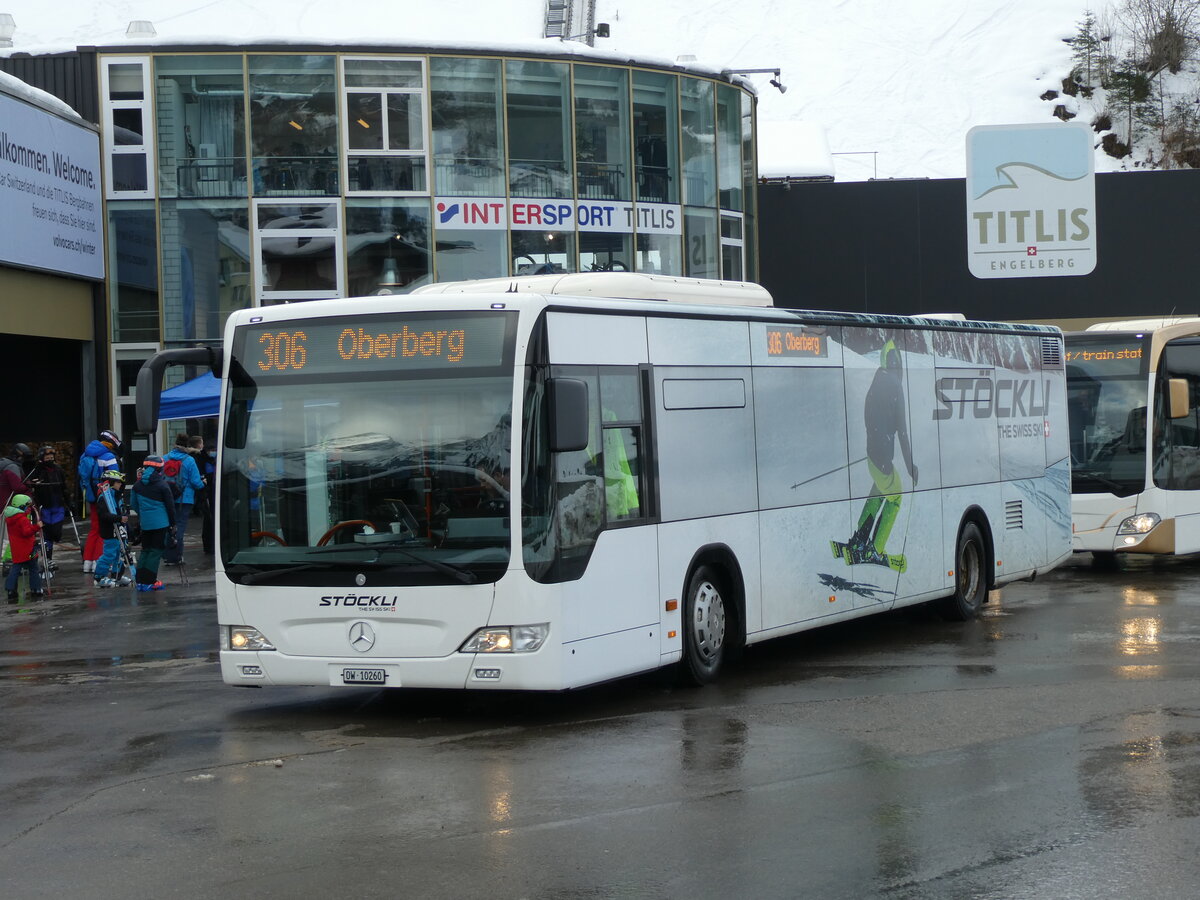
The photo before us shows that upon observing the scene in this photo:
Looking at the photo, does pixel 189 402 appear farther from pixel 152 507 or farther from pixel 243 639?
pixel 243 639

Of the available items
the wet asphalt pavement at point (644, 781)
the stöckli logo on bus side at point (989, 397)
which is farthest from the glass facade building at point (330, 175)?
the wet asphalt pavement at point (644, 781)

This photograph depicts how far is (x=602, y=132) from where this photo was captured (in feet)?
105

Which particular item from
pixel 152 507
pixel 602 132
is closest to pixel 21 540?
pixel 152 507

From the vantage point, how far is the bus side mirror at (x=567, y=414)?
927cm

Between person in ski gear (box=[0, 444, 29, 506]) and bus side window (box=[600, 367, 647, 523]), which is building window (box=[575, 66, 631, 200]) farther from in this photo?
bus side window (box=[600, 367, 647, 523])

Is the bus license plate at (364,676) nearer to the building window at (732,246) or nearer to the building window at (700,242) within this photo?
the building window at (700,242)

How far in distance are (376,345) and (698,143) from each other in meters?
24.9

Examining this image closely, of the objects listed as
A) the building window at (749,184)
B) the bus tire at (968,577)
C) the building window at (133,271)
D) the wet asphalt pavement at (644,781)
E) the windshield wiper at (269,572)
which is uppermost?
the building window at (749,184)

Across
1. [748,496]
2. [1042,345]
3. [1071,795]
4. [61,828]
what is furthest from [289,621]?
[1042,345]

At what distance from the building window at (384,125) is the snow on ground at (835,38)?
291 ft

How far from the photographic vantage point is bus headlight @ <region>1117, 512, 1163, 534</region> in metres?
18.1

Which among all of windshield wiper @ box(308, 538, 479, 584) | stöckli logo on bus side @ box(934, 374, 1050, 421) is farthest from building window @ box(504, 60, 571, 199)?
windshield wiper @ box(308, 538, 479, 584)

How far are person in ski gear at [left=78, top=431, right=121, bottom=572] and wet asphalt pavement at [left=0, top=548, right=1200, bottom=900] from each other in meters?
6.47

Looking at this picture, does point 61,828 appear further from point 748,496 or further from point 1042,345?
point 1042,345
